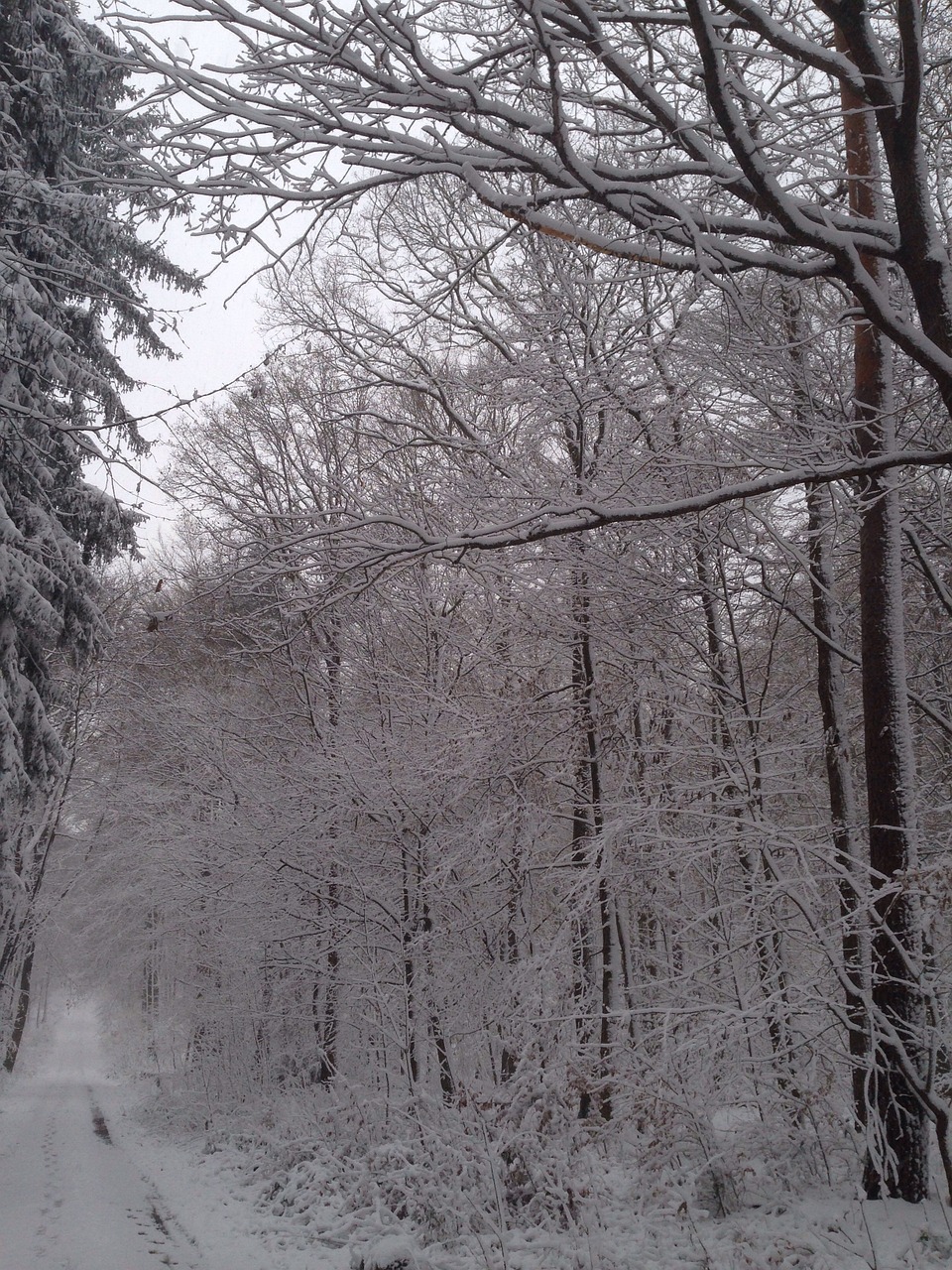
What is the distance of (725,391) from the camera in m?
6.39

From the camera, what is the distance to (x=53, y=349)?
7.16m

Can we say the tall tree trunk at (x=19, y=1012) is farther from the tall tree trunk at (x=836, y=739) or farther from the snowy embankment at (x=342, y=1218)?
the tall tree trunk at (x=836, y=739)

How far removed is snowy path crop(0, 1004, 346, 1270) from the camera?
661 cm

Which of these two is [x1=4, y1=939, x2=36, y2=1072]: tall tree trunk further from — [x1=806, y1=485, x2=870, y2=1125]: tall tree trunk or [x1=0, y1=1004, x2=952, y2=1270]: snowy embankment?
[x1=806, y1=485, x2=870, y2=1125]: tall tree trunk

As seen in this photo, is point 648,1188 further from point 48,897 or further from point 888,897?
point 48,897

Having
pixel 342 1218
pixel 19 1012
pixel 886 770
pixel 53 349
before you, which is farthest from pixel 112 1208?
pixel 19 1012

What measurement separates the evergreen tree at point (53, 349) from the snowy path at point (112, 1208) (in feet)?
12.5

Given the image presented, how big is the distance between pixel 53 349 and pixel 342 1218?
24.9ft

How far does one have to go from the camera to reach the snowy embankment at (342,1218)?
16.3ft

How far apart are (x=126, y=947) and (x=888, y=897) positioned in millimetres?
18845

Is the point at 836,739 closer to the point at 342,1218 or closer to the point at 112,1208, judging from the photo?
the point at 342,1218

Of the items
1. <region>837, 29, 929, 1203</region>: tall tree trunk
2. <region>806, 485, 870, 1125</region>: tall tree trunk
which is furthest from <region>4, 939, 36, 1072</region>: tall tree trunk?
<region>837, 29, 929, 1203</region>: tall tree trunk

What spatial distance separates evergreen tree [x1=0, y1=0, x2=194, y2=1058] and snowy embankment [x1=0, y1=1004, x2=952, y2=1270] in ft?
15.7

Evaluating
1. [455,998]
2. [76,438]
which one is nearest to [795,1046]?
[76,438]
